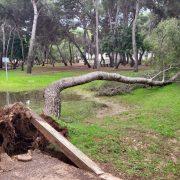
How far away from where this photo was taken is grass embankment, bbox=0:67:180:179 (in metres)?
8.59

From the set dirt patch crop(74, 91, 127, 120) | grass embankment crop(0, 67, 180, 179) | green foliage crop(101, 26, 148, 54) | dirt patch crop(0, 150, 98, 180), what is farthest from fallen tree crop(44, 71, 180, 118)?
green foliage crop(101, 26, 148, 54)

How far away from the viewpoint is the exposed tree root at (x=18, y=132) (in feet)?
28.2

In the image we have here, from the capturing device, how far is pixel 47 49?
197 feet

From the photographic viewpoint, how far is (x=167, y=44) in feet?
66.2

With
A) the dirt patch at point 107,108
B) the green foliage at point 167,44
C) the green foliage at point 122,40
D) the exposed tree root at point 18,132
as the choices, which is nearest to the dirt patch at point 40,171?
the exposed tree root at point 18,132

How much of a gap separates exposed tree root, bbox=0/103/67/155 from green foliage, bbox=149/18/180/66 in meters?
12.5

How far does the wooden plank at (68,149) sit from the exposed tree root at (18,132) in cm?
22

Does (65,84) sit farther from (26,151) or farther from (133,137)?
(26,151)

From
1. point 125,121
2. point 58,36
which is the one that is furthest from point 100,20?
point 125,121

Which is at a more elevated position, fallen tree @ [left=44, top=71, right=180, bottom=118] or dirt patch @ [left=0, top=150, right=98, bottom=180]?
fallen tree @ [left=44, top=71, right=180, bottom=118]

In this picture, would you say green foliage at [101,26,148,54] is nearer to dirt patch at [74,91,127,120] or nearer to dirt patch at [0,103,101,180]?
dirt patch at [74,91,127,120]

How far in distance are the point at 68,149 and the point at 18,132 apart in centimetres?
178

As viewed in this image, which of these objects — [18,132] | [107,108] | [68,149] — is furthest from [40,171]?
[107,108]

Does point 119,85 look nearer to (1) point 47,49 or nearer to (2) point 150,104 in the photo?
(2) point 150,104
